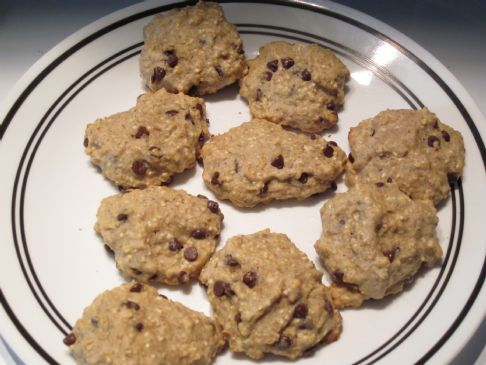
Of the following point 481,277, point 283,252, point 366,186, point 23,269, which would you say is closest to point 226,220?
point 283,252

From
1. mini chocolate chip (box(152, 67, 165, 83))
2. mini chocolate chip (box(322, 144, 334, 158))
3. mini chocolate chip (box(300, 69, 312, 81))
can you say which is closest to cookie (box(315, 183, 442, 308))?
mini chocolate chip (box(322, 144, 334, 158))

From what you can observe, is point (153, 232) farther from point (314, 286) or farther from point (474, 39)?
point (474, 39)

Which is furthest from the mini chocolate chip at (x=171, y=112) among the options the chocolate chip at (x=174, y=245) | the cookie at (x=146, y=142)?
the chocolate chip at (x=174, y=245)

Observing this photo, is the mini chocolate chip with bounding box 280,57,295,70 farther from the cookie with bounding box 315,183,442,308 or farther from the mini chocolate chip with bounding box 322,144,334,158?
the cookie with bounding box 315,183,442,308

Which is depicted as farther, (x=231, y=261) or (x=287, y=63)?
(x=287, y=63)

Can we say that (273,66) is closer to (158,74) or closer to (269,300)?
(158,74)

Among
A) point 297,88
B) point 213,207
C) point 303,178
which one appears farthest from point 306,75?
point 213,207
